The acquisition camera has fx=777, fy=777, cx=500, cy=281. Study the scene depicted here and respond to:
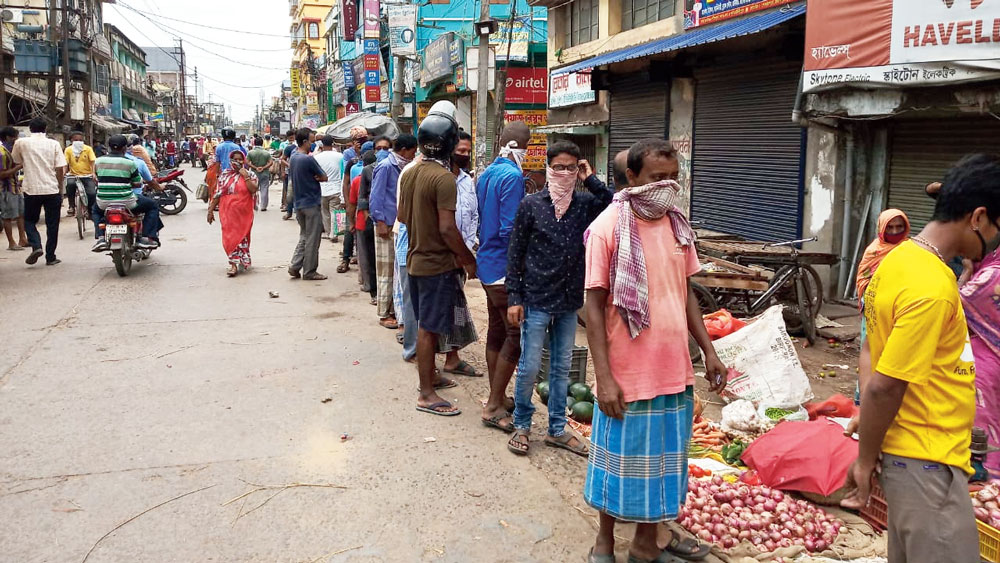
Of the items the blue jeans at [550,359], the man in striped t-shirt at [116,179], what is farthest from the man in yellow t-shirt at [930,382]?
the man in striped t-shirt at [116,179]

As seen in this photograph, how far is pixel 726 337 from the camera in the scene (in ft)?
18.9

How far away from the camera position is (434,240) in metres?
5.09

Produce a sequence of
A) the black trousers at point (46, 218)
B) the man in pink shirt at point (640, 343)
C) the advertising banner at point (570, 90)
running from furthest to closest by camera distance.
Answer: the advertising banner at point (570, 90)
the black trousers at point (46, 218)
the man in pink shirt at point (640, 343)

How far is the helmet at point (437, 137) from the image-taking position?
16.6ft

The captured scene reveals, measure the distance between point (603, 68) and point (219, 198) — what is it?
7.55 m

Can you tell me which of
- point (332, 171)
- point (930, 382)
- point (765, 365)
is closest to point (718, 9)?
point (332, 171)

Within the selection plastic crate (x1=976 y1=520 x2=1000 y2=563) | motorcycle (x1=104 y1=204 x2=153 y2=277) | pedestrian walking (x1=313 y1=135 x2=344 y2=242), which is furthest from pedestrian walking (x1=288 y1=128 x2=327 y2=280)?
plastic crate (x1=976 y1=520 x2=1000 y2=563)

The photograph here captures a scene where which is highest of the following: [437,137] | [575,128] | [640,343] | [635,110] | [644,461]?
[635,110]

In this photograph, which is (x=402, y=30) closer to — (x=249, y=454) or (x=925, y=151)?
(x=925, y=151)

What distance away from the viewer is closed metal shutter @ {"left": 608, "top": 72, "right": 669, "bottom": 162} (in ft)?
43.4

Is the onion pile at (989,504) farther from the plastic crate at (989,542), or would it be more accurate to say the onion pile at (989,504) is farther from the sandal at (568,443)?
the sandal at (568,443)

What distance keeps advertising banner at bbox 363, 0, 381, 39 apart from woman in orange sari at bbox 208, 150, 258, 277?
750 inches

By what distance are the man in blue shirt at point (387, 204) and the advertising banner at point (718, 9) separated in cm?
539

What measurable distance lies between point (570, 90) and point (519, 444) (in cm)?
1303
